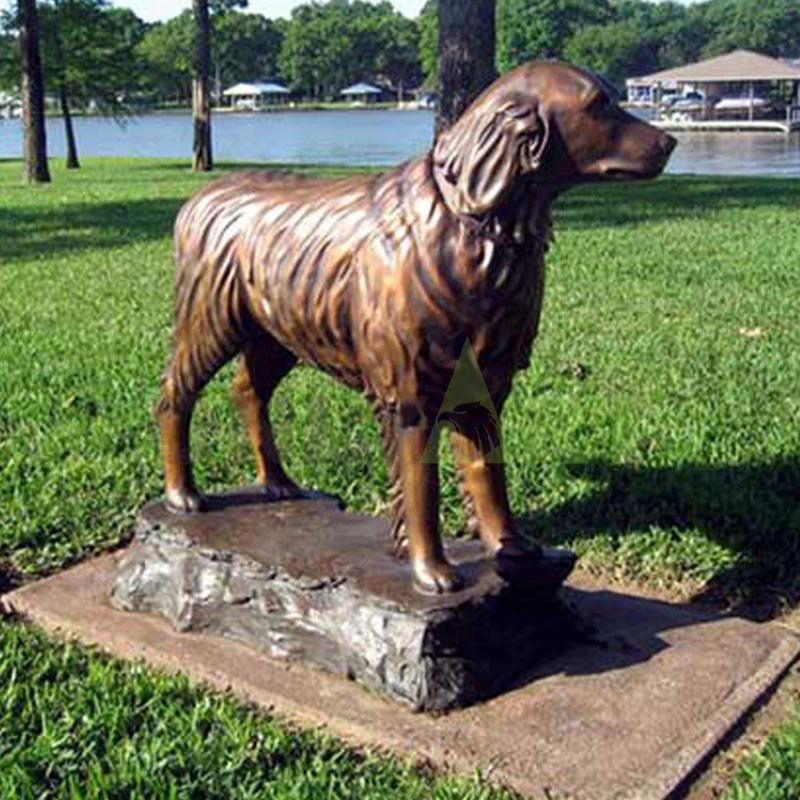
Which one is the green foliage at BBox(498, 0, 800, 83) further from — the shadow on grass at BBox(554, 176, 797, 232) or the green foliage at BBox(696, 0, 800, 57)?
the shadow on grass at BBox(554, 176, 797, 232)

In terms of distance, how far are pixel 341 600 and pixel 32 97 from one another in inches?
697

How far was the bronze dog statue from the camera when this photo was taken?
2824 millimetres

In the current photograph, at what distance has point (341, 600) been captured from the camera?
3205mm

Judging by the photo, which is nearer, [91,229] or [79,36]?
[91,229]

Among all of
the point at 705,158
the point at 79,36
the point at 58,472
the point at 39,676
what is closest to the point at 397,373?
the point at 39,676

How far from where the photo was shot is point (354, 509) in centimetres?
449

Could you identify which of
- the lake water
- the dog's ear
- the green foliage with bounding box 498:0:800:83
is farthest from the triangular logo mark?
the green foliage with bounding box 498:0:800:83

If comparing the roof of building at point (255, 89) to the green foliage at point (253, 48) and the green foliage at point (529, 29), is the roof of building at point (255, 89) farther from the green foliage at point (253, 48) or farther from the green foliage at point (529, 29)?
the green foliage at point (529, 29)

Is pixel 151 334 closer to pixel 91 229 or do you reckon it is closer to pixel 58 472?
pixel 58 472

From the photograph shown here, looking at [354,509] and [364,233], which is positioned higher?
[364,233]

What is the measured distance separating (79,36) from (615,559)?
2373cm

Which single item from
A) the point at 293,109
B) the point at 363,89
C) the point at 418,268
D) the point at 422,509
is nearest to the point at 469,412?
the point at 422,509

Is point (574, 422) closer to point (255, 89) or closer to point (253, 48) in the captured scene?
point (255, 89)

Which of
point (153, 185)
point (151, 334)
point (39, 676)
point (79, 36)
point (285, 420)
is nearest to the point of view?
point (39, 676)
